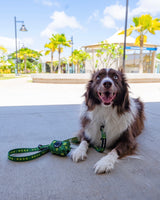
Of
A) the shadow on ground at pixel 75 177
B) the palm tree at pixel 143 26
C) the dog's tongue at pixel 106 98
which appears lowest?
the shadow on ground at pixel 75 177

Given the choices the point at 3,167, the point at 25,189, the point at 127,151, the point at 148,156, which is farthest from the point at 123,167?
the point at 3,167

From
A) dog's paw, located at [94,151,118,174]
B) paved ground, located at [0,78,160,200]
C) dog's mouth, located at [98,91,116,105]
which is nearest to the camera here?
paved ground, located at [0,78,160,200]

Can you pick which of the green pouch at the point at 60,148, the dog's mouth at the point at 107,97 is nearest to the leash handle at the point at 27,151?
the green pouch at the point at 60,148

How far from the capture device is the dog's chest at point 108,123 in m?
2.55

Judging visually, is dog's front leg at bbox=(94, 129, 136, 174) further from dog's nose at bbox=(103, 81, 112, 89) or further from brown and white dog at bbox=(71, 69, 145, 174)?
dog's nose at bbox=(103, 81, 112, 89)

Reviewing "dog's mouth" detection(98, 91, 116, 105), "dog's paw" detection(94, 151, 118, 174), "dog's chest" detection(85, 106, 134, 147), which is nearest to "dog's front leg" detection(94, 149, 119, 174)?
"dog's paw" detection(94, 151, 118, 174)

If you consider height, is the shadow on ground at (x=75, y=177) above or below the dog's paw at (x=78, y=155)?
below

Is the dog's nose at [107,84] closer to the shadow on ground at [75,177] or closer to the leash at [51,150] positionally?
the leash at [51,150]

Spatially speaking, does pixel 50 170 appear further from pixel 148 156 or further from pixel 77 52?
pixel 77 52

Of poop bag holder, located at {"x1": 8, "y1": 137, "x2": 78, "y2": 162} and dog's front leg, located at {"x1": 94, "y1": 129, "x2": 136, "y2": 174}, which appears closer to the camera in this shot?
dog's front leg, located at {"x1": 94, "y1": 129, "x2": 136, "y2": 174}

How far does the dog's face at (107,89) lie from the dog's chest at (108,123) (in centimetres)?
12

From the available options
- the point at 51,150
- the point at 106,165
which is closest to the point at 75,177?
the point at 106,165

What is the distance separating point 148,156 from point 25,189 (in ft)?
5.57

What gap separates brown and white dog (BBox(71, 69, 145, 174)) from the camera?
2.41 m
